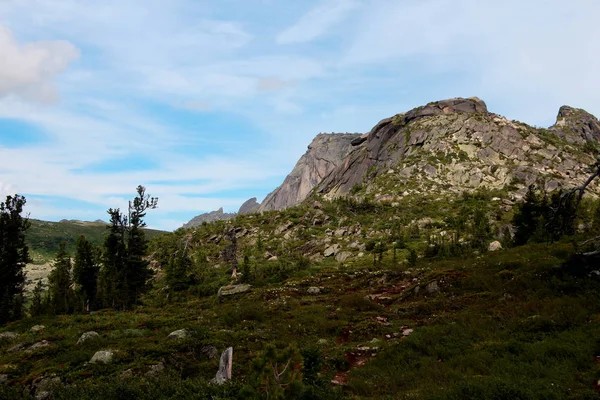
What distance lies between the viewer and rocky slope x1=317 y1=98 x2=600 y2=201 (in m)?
74.1

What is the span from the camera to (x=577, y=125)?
124 meters

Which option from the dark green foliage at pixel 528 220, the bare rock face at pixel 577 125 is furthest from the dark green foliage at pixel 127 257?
the bare rock face at pixel 577 125

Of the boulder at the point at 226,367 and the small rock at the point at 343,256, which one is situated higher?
the small rock at the point at 343,256

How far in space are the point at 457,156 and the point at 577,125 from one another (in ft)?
244

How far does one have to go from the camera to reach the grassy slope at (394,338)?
9867 millimetres

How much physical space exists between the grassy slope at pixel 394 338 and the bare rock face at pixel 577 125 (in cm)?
11129

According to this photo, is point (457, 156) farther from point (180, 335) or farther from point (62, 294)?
point (180, 335)

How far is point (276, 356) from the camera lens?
6199 mm

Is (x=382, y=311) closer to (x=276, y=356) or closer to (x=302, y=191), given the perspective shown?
(x=276, y=356)

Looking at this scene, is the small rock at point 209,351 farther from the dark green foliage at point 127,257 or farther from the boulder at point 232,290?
the dark green foliage at point 127,257

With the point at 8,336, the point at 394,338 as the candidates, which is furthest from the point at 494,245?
the point at 8,336

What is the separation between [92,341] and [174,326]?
470 cm

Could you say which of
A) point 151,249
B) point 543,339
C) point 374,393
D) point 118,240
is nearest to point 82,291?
point 118,240

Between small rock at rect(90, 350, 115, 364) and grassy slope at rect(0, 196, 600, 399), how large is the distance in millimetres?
463
